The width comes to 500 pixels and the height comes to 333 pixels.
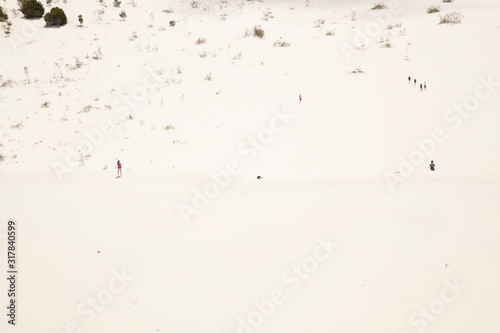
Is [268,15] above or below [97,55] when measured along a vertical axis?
above

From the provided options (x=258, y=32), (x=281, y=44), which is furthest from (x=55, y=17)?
(x=281, y=44)

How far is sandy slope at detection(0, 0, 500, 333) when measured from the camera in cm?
786

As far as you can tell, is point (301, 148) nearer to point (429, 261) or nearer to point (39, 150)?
point (429, 261)

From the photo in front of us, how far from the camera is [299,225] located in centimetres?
1055

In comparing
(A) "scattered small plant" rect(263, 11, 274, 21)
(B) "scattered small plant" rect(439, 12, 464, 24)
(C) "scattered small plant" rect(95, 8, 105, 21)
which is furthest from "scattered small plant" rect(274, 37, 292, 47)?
(C) "scattered small plant" rect(95, 8, 105, 21)

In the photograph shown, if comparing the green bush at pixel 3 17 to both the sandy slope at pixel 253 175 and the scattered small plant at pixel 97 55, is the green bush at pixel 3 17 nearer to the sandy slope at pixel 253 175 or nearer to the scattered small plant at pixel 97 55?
the sandy slope at pixel 253 175

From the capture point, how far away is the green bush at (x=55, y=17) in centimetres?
2705

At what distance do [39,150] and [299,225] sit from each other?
12341 mm

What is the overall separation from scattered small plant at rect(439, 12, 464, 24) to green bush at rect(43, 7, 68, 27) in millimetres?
28559

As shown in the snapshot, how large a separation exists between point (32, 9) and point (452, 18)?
3193cm

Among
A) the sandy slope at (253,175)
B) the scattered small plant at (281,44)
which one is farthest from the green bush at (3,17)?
the scattered small plant at (281,44)

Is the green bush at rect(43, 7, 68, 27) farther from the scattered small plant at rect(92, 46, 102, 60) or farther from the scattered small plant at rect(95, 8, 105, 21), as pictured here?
the scattered small plant at rect(92, 46, 102, 60)

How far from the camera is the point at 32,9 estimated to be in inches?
1091

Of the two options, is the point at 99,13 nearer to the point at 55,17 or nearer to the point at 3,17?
the point at 55,17
